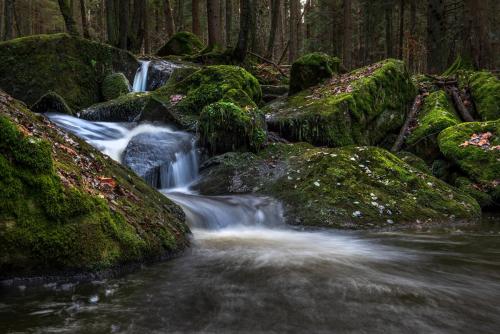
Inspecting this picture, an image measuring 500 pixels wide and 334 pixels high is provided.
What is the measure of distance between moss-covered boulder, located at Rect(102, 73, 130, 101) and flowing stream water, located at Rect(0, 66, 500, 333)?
7984 mm

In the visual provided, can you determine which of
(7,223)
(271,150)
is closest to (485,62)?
(271,150)

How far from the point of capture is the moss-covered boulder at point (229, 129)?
893 cm

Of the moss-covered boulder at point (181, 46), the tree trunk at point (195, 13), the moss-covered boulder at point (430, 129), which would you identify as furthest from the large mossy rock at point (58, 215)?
the tree trunk at point (195, 13)

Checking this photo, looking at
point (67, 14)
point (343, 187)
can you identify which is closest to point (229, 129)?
point (343, 187)

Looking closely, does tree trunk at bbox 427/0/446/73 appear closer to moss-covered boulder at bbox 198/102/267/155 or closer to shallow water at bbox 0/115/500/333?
moss-covered boulder at bbox 198/102/267/155

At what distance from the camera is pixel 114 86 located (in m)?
13.7

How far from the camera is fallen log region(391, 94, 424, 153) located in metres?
11.0

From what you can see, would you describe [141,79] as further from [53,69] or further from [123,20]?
[123,20]

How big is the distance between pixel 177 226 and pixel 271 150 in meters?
4.13

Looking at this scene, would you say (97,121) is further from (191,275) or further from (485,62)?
(485,62)

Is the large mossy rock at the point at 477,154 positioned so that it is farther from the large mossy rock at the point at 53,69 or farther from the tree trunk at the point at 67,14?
the tree trunk at the point at 67,14

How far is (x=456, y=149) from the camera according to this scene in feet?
31.2

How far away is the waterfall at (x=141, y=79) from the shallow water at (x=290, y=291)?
32.5 feet

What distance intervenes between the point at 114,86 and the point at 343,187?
8.92m
